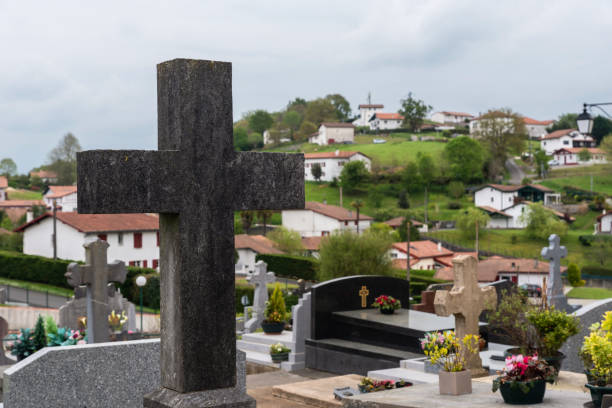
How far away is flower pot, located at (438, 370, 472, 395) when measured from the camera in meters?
8.73

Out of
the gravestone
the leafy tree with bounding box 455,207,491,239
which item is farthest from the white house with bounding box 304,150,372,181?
the gravestone

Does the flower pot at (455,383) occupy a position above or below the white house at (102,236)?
above

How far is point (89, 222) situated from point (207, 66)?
5169 cm

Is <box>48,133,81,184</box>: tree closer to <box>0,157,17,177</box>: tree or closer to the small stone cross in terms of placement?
<box>0,157,17,177</box>: tree

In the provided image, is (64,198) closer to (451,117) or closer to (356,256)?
(356,256)

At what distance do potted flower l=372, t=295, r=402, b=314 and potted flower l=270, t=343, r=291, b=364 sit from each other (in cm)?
270

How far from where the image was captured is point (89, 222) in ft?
179

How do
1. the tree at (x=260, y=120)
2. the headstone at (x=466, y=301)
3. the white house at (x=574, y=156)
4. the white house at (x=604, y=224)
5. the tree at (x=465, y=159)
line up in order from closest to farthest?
1. the headstone at (x=466, y=301)
2. the white house at (x=604, y=224)
3. the tree at (x=465, y=159)
4. the white house at (x=574, y=156)
5. the tree at (x=260, y=120)

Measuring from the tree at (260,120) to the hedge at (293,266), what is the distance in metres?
124

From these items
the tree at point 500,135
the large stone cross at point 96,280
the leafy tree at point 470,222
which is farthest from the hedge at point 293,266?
the tree at point 500,135

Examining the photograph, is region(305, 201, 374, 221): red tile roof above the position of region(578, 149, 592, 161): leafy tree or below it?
below

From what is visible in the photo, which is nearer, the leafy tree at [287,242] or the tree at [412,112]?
the leafy tree at [287,242]

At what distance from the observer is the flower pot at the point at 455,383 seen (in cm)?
873

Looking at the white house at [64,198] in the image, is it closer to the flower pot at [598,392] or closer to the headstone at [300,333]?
the headstone at [300,333]
